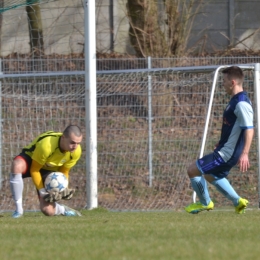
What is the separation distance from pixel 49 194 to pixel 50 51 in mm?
10325

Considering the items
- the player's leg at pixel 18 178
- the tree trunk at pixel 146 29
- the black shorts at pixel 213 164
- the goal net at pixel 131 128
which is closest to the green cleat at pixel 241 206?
the black shorts at pixel 213 164

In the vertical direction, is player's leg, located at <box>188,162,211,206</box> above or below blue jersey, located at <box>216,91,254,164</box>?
below

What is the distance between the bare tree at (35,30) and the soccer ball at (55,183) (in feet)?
28.3

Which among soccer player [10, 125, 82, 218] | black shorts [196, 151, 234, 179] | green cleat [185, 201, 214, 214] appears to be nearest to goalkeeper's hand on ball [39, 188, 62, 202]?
soccer player [10, 125, 82, 218]

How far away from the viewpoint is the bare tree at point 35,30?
61.1ft

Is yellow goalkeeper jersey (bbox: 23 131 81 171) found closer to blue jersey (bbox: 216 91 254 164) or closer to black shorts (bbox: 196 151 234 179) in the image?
black shorts (bbox: 196 151 234 179)

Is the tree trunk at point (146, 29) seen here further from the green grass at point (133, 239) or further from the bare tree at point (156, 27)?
the green grass at point (133, 239)

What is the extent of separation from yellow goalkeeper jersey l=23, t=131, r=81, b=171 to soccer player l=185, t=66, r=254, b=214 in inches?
62.1

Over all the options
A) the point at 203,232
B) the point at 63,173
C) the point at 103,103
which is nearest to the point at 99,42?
the point at 103,103

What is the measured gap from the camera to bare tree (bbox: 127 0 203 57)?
18.1 m

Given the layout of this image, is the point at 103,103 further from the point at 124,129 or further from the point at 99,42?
the point at 99,42

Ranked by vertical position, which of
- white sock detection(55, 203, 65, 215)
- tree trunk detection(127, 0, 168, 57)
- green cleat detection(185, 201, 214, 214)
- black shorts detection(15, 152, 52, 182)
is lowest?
white sock detection(55, 203, 65, 215)

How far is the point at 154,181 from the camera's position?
1431 centimetres

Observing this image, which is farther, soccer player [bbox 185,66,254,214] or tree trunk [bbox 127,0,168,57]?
tree trunk [bbox 127,0,168,57]
